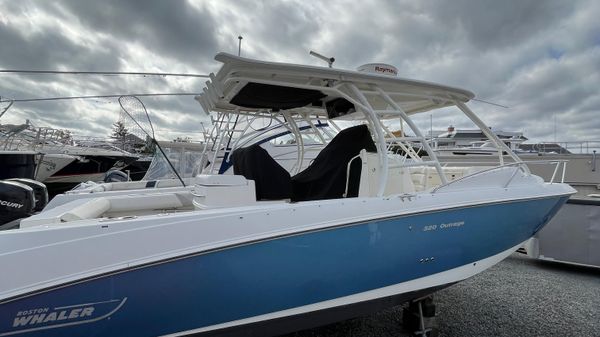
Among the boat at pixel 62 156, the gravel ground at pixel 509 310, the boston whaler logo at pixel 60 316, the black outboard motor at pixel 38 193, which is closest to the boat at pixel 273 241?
the boston whaler logo at pixel 60 316

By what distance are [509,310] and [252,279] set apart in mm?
2842

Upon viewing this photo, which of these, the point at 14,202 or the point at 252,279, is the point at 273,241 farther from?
the point at 14,202

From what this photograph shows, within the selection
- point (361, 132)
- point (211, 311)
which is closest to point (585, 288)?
point (361, 132)

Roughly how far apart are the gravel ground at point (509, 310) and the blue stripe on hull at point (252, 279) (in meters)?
0.94

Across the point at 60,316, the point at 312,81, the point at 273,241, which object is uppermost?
the point at 312,81

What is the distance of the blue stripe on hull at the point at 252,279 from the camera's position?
1.58 meters

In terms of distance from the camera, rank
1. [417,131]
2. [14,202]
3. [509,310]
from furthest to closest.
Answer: [509,310] < [14,202] < [417,131]

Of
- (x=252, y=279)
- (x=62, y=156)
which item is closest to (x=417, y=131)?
(x=252, y=279)

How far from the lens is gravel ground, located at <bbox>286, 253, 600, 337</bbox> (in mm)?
2922

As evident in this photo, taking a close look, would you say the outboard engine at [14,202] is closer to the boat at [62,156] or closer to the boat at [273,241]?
the boat at [273,241]

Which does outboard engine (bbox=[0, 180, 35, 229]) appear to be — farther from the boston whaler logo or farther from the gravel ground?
the gravel ground

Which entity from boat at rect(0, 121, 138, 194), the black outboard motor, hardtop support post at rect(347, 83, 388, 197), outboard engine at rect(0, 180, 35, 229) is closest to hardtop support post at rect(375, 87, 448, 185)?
hardtop support post at rect(347, 83, 388, 197)

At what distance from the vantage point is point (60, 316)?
1.56 m

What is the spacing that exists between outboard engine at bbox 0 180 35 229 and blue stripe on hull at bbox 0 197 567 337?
1.72 metres
